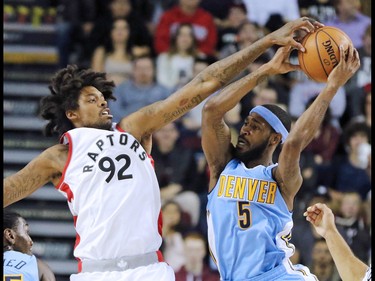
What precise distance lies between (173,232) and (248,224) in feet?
12.6

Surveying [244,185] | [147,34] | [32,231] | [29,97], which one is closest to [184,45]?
[147,34]

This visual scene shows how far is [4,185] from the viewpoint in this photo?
6.58 metres

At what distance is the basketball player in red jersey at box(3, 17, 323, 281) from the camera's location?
6.37 m

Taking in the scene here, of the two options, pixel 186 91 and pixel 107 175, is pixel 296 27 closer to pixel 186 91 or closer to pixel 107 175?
pixel 186 91

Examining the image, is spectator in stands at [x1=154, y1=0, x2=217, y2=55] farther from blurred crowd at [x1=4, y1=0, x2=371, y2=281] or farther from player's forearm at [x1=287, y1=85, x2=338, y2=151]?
player's forearm at [x1=287, y1=85, x2=338, y2=151]

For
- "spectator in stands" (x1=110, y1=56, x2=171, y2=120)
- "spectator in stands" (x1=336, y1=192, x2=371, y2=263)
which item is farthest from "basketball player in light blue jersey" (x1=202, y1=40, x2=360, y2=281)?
"spectator in stands" (x1=110, y1=56, x2=171, y2=120)

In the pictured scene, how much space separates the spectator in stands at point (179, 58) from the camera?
11820mm

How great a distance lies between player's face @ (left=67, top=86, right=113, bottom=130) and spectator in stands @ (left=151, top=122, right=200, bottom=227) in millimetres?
4084

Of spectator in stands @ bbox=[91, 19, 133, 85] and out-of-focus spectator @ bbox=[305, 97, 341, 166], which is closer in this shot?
out-of-focus spectator @ bbox=[305, 97, 341, 166]

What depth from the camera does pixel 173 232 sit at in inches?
419

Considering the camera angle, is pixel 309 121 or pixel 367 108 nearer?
pixel 309 121

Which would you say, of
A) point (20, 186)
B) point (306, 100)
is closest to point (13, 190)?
point (20, 186)

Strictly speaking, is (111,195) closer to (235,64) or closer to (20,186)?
(20,186)

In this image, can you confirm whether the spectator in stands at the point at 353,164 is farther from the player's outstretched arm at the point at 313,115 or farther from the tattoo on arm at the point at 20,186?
the tattoo on arm at the point at 20,186
